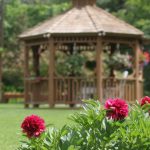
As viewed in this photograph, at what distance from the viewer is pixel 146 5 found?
3691cm

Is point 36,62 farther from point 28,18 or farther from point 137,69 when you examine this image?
point 28,18

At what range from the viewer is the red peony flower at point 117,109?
4902 mm

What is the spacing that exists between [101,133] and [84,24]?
64.4 feet

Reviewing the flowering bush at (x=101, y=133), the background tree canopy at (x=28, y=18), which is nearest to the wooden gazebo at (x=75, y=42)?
the background tree canopy at (x=28, y=18)

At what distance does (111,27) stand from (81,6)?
2549 mm

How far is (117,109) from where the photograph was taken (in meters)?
4.92

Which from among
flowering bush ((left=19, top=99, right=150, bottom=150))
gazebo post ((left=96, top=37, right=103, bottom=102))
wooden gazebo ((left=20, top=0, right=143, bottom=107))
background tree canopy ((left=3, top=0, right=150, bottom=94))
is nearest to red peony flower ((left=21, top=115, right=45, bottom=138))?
flowering bush ((left=19, top=99, right=150, bottom=150))

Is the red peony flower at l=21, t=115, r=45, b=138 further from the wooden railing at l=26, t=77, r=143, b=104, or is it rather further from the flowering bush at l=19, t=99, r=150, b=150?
the wooden railing at l=26, t=77, r=143, b=104

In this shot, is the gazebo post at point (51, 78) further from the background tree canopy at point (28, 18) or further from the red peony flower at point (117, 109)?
the red peony flower at point (117, 109)

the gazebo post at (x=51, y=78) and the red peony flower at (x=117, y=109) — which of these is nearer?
the red peony flower at (x=117, y=109)

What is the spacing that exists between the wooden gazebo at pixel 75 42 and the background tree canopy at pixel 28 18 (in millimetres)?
12310

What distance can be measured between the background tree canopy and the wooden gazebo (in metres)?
12.3

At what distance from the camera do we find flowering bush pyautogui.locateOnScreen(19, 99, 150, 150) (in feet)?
15.8

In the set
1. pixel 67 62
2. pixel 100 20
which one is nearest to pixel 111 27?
pixel 100 20
